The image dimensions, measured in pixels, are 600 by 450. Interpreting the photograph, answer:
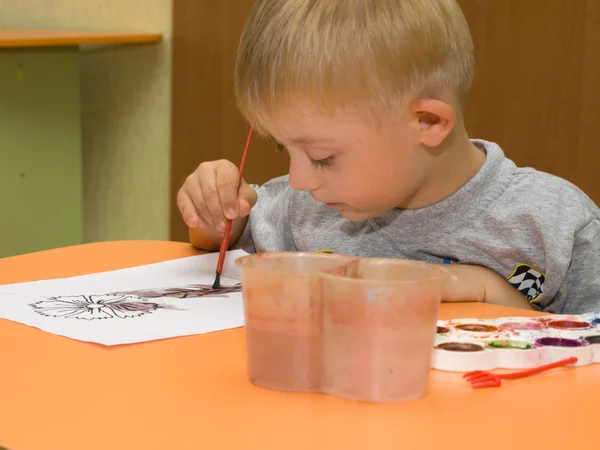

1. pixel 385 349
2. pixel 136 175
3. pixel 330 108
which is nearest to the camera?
pixel 385 349

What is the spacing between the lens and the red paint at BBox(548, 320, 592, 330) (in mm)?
628

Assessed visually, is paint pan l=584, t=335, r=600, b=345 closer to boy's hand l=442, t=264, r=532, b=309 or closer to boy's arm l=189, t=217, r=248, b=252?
boy's hand l=442, t=264, r=532, b=309

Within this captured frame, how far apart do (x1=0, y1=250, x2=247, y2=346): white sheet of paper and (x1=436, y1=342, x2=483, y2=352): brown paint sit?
0.58 ft

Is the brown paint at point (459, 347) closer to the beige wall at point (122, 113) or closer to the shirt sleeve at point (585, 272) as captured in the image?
the shirt sleeve at point (585, 272)

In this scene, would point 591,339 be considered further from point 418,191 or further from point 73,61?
point 73,61

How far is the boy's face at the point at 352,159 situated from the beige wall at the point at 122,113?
148 cm

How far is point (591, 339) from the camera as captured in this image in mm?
599

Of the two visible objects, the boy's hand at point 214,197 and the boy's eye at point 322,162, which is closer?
the boy's eye at point 322,162

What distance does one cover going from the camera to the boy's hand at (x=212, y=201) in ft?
3.15

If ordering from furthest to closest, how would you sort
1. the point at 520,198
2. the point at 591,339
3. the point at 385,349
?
the point at 520,198 → the point at 591,339 → the point at 385,349

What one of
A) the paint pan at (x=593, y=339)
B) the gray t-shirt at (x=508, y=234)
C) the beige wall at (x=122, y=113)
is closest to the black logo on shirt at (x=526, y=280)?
the gray t-shirt at (x=508, y=234)

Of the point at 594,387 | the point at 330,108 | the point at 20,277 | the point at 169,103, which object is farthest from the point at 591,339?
the point at 169,103

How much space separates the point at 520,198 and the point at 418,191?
0.37 ft

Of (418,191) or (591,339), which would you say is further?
(418,191)
